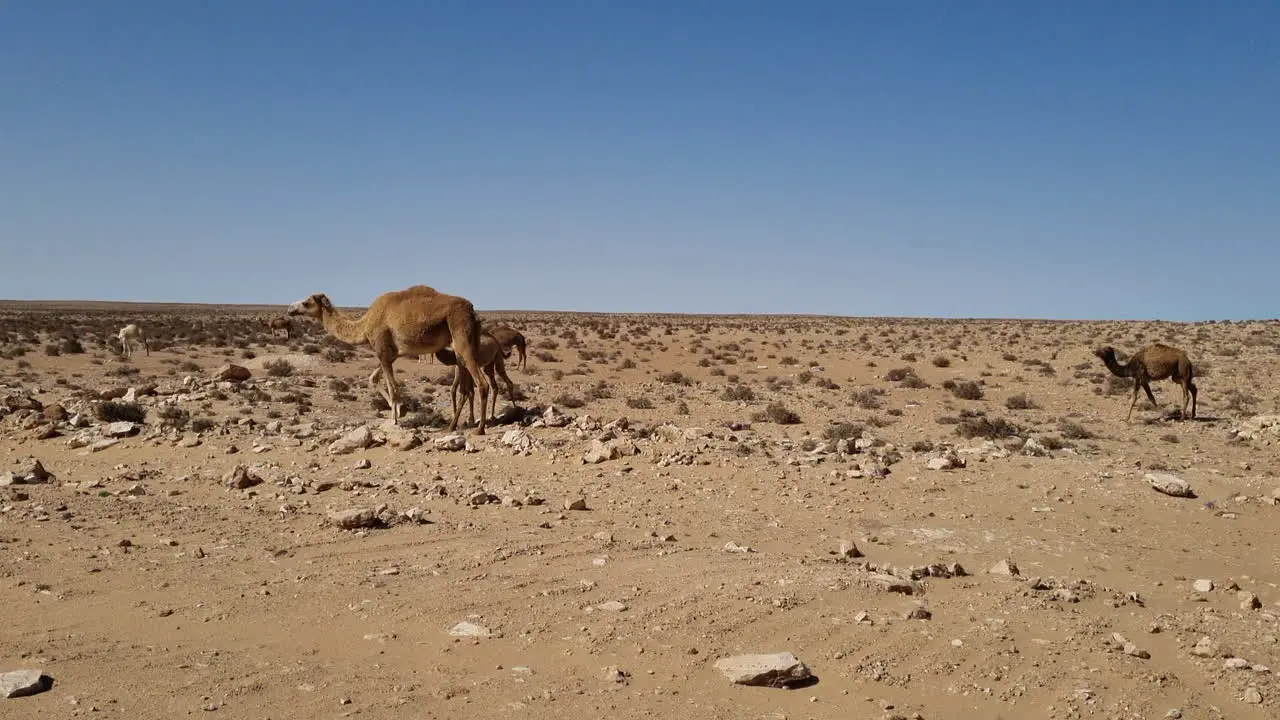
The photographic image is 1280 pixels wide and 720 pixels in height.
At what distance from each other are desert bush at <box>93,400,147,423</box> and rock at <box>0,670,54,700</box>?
35.5 ft

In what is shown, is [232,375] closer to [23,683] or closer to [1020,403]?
[23,683]

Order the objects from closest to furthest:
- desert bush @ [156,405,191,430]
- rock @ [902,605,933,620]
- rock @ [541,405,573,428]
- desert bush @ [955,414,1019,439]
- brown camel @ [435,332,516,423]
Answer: rock @ [902,605,933,620] → rock @ [541,405,573,428] → desert bush @ [156,405,191,430] → brown camel @ [435,332,516,423] → desert bush @ [955,414,1019,439]

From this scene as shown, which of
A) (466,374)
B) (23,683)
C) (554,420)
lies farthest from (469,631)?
(466,374)

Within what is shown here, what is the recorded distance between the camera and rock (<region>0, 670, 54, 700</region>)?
536 centimetres

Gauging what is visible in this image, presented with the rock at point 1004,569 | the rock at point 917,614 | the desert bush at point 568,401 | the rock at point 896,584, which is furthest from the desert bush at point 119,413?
the rock at point 1004,569

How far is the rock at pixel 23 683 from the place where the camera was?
17.6ft

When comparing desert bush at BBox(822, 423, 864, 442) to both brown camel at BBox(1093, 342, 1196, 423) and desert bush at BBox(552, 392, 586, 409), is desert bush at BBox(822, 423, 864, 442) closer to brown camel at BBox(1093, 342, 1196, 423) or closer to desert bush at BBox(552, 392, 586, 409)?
desert bush at BBox(552, 392, 586, 409)

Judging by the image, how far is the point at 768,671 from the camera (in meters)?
5.79

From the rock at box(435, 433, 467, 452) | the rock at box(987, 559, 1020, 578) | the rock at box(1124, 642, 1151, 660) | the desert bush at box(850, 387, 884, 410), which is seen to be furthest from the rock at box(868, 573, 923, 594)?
the desert bush at box(850, 387, 884, 410)

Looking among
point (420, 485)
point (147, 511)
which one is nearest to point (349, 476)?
point (420, 485)

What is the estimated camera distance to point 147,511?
31.8 feet

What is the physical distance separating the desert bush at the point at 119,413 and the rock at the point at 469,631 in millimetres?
11338

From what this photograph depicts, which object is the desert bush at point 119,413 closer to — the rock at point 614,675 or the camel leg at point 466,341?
the camel leg at point 466,341

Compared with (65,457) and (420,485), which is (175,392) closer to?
(65,457)
